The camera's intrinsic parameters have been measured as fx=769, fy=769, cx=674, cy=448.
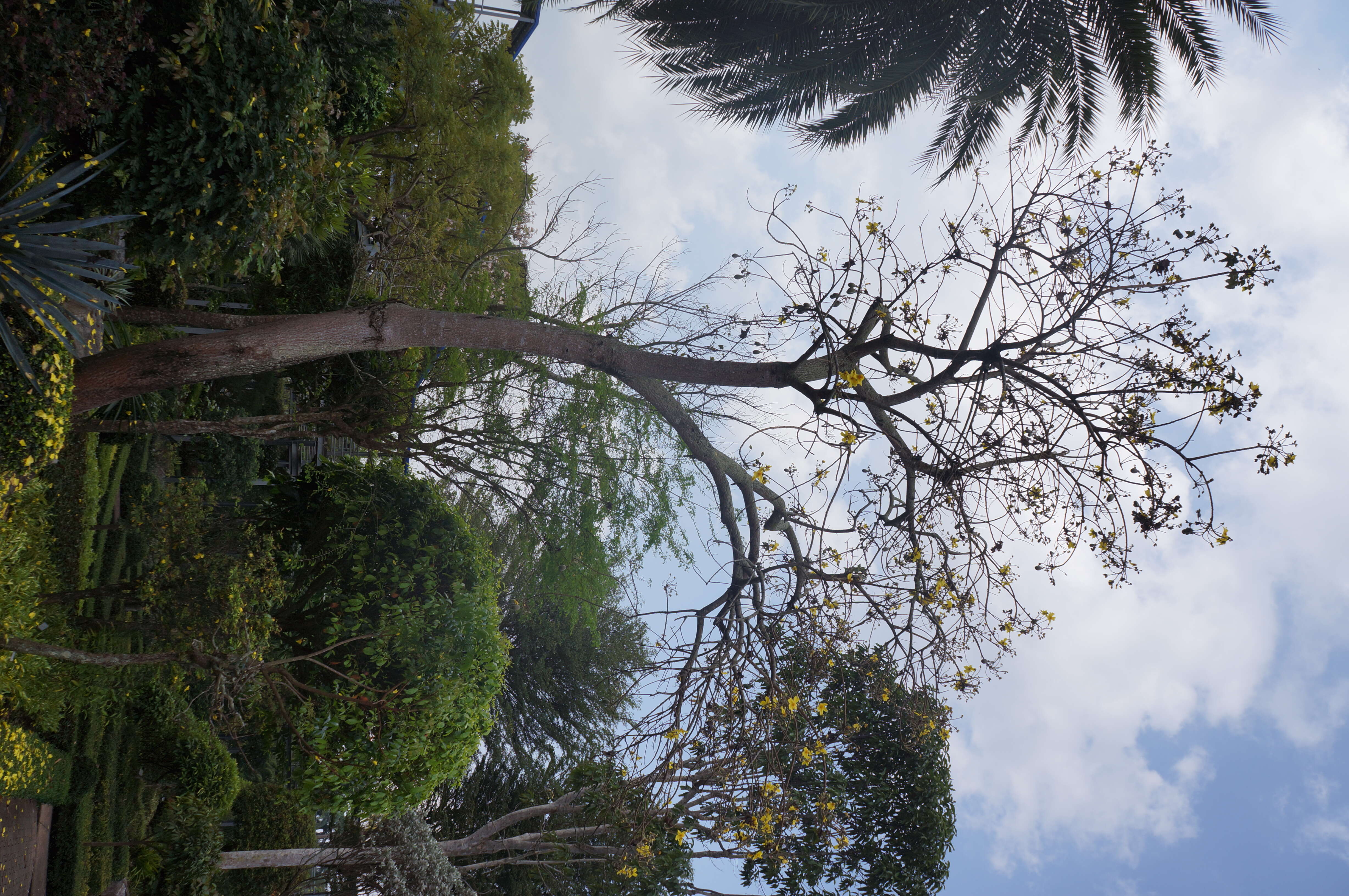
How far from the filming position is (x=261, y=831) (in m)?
13.8

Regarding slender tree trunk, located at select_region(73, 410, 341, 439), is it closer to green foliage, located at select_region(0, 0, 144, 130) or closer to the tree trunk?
the tree trunk

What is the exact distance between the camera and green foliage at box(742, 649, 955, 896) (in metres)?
10.2

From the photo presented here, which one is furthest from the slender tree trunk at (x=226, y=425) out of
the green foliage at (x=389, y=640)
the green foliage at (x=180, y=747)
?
the green foliage at (x=180, y=747)

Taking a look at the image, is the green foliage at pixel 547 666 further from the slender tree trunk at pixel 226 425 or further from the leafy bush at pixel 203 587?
the leafy bush at pixel 203 587

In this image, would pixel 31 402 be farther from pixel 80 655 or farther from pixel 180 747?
pixel 180 747

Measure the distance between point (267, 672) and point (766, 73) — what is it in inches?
395

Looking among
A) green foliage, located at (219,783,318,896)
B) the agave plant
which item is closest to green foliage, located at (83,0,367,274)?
the agave plant

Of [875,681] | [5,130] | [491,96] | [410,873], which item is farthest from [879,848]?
[491,96]

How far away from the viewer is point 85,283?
19.2 ft

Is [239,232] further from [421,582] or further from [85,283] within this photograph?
[421,582]

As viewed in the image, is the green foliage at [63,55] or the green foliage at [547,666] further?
the green foliage at [547,666]

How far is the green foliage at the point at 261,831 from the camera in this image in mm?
13523

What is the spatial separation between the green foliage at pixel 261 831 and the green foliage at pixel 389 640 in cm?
700

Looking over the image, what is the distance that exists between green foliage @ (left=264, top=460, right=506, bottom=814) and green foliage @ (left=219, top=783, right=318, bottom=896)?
6996 millimetres
